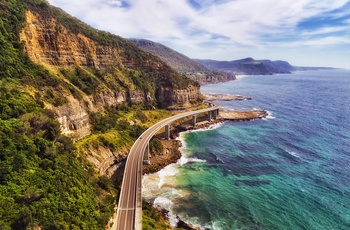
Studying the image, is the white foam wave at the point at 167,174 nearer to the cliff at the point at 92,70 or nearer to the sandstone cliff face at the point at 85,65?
the sandstone cliff face at the point at 85,65

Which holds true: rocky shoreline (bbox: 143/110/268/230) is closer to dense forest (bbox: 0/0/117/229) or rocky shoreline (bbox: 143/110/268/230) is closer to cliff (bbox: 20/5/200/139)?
dense forest (bbox: 0/0/117/229)

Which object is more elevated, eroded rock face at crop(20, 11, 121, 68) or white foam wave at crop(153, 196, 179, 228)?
eroded rock face at crop(20, 11, 121, 68)

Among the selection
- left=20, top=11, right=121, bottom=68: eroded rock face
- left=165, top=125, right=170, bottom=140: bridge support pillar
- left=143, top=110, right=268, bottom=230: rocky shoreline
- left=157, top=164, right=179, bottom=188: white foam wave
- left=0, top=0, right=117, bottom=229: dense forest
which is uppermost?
left=20, top=11, right=121, bottom=68: eroded rock face

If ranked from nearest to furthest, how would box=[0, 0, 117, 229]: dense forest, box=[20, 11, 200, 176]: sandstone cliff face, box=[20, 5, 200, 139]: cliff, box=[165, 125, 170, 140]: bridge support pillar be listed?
1. box=[0, 0, 117, 229]: dense forest
2. box=[20, 11, 200, 176]: sandstone cliff face
3. box=[20, 5, 200, 139]: cliff
4. box=[165, 125, 170, 140]: bridge support pillar

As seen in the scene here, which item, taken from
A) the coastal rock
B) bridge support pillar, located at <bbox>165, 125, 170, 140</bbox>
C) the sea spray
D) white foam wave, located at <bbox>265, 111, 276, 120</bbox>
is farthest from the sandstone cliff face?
white foam wave, located at <bbox>265, 111, 276, 120</bbox>

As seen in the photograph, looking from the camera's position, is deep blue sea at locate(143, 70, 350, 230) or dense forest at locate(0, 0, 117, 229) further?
deep blue sea at locate(143, 70, 350, 230)

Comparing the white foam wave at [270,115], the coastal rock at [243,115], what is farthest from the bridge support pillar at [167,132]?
the white foam wave at [270,115]

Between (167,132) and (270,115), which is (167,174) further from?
(270,115)
